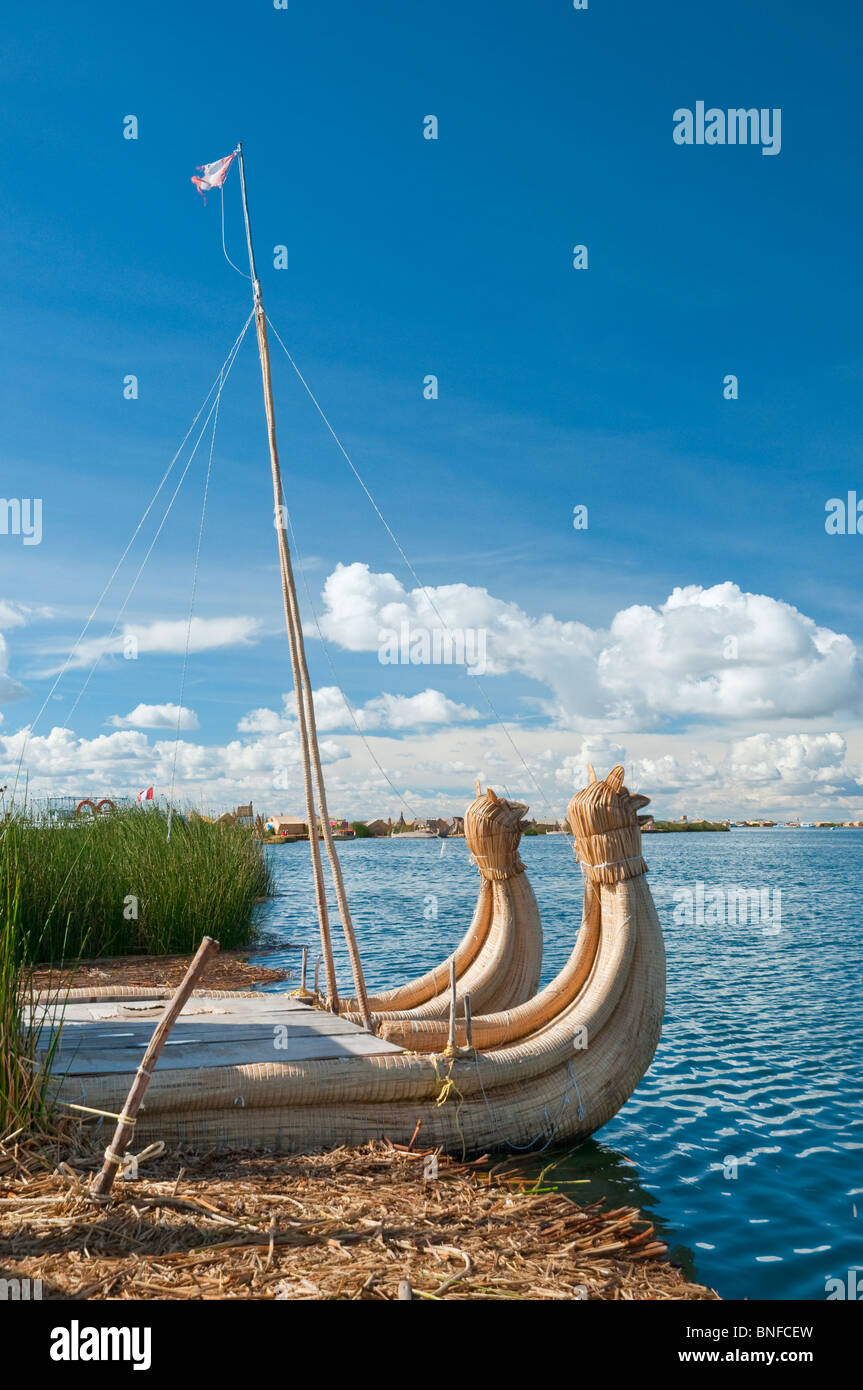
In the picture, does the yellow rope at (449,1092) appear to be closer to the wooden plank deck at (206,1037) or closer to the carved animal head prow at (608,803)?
the wooden plank deck at (206,1037)

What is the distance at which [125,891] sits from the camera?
43.7 feet

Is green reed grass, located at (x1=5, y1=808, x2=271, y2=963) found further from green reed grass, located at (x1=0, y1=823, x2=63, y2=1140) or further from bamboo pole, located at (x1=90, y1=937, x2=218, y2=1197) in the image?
bamboo pole, located at (x1=90, y1=937, x2=218, y2=1197)

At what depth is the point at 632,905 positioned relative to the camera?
6.51 m

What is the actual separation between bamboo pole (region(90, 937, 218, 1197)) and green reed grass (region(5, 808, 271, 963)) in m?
8.22

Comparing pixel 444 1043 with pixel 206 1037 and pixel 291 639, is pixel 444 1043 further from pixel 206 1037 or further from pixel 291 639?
pixel 291 639

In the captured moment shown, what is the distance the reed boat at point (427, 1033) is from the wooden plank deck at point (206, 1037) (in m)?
0.02

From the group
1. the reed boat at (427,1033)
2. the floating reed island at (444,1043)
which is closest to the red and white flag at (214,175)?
the reed boat at (427,1033)

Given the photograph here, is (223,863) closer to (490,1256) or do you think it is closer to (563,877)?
(490,1256)

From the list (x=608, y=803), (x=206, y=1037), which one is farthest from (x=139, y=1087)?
(x=608, y=803)

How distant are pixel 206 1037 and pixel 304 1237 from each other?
87.7 inches

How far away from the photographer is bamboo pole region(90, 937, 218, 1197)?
3.84 m

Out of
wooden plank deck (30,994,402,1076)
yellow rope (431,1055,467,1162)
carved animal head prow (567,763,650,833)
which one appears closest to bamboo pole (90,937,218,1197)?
wooden plank deck (30,994,402,1076)
